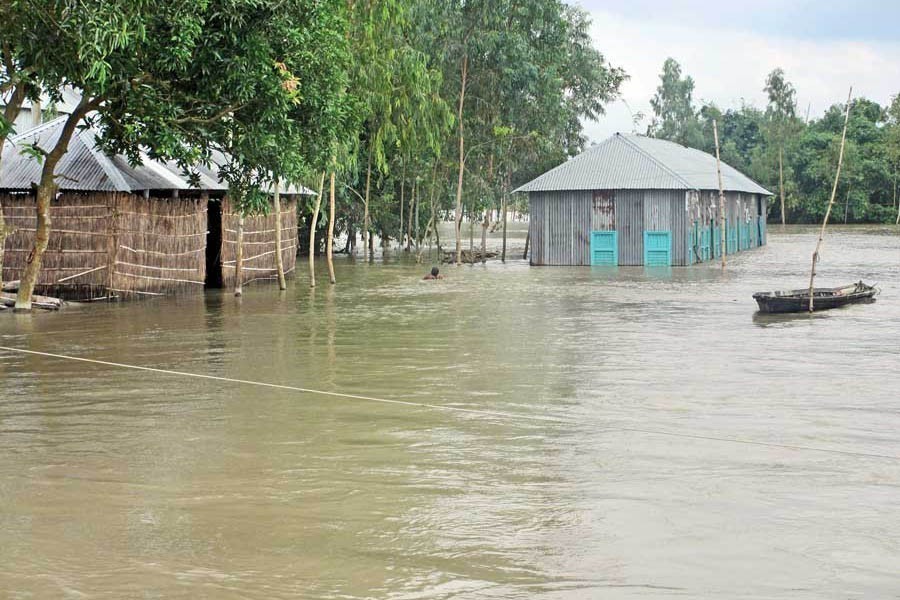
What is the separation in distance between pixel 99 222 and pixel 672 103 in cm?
8881

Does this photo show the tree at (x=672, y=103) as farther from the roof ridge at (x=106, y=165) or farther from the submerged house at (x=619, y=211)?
the roof ridge at (x=106, y=165)

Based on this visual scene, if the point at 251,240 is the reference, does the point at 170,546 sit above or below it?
below

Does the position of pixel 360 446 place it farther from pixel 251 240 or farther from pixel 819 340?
pixel 251 240

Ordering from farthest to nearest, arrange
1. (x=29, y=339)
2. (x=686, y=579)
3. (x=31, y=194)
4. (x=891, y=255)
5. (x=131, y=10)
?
(x=891, y=255) < (x=31, y=194) < (x=29, y=339) < (x=131, y=10) < (x=686, y=579)

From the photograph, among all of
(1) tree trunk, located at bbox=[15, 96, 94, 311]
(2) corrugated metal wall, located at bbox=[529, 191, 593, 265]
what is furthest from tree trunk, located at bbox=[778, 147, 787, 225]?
(1) tree trunk, located at bbox=[15, 96, 94, 311]

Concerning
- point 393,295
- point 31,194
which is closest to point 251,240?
point 393,295

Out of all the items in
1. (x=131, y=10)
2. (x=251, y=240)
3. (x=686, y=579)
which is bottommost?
(x=686, y=579)

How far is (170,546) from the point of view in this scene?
7.27 meters

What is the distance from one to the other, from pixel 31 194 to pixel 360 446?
53.3 ft

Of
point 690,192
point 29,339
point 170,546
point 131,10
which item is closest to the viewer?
point 170,546

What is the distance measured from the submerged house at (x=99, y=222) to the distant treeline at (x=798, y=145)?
2587 inches

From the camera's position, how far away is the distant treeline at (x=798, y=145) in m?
83.4

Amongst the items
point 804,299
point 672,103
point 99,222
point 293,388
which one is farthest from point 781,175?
point 293,388

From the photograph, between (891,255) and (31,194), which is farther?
(891,255)
